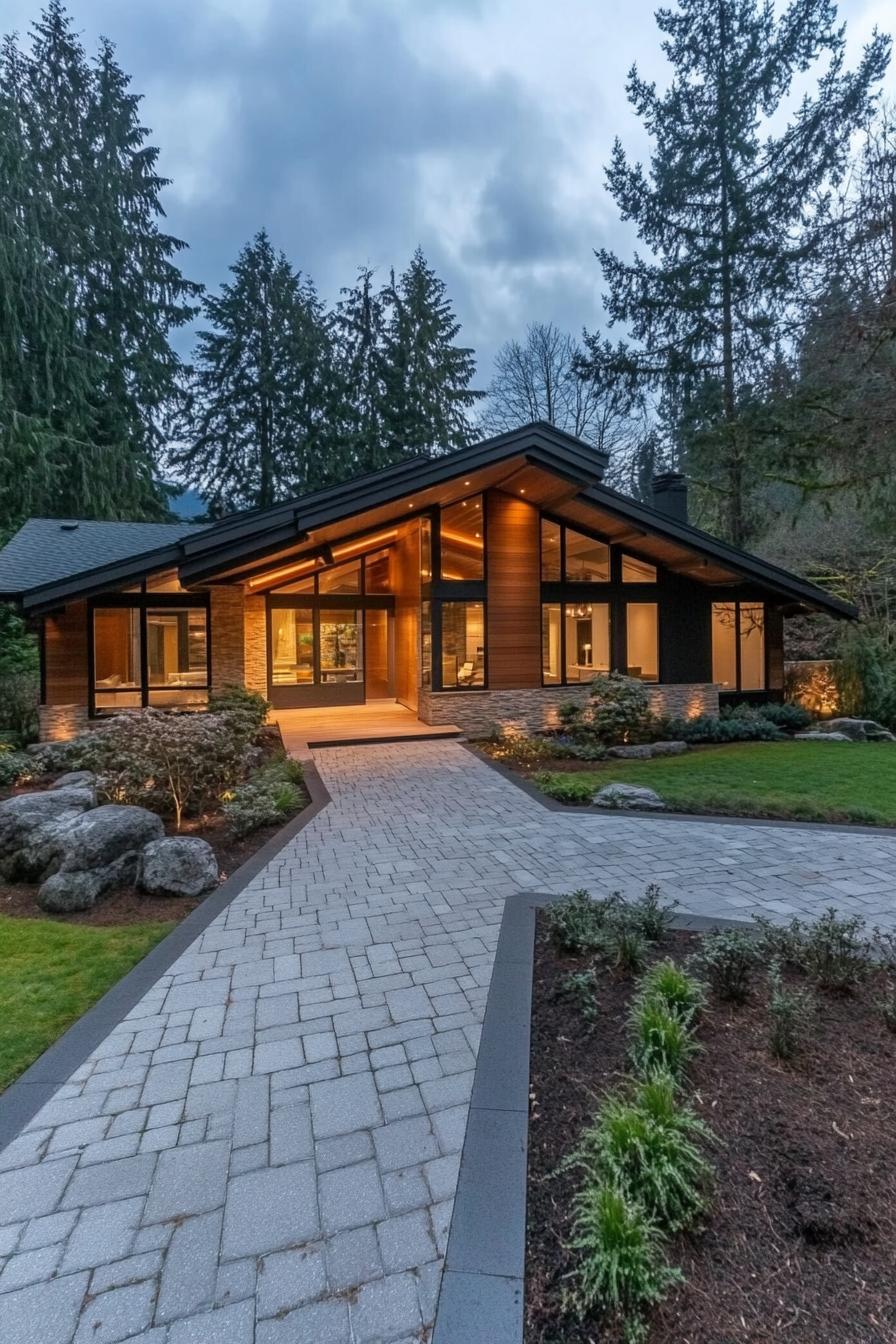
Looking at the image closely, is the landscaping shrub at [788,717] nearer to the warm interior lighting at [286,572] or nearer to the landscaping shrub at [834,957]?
the warm interior lighting at [286,572]

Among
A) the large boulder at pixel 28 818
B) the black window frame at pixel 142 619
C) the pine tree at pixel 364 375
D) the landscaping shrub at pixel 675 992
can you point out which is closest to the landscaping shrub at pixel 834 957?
the landscaping shrub at pixel 675 992

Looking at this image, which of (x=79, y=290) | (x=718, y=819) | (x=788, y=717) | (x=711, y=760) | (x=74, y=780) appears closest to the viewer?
(x=718, y=819)

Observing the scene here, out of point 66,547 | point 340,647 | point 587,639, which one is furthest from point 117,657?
point 587,639

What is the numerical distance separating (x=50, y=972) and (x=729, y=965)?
11.8ft

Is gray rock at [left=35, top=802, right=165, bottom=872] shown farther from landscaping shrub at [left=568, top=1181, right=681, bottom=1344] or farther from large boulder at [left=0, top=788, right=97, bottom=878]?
landscaping shrub at [left=568, top=1181, right=681, bottom=1344]

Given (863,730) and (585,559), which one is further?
(585,559)

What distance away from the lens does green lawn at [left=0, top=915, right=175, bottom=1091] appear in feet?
9.66

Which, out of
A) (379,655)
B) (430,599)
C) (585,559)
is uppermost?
(585,559)

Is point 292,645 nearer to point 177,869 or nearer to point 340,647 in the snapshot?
point 340,647

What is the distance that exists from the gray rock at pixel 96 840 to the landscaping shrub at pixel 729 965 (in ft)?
13.4

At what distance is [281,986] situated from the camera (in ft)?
10.8

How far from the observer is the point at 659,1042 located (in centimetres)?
252

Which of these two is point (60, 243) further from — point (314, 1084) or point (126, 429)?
point (314, 1084)

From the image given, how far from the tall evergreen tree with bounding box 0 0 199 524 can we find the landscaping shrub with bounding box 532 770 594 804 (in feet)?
49.6
